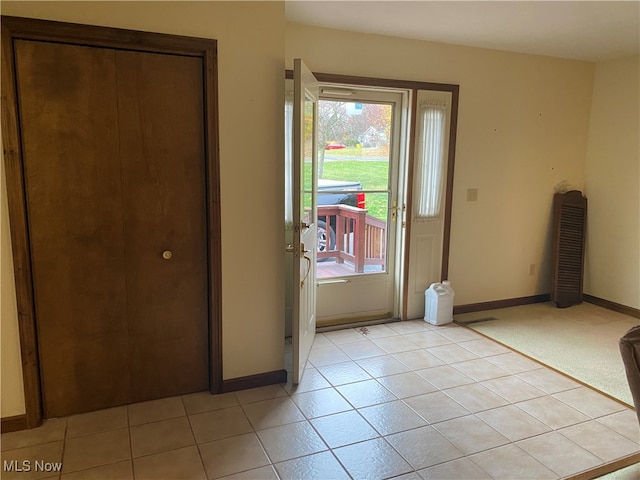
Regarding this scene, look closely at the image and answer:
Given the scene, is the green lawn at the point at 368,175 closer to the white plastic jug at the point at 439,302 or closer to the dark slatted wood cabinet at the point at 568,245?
the white plastic jug at the point at 439,302

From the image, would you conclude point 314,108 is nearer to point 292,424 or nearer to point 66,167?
point 66,167

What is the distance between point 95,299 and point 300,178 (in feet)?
4.28

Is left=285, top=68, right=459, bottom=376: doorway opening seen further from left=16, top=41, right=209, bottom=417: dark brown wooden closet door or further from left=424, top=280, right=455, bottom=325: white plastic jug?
left=16, top=41, right=209, bottom=417: dark brown wooden closet door

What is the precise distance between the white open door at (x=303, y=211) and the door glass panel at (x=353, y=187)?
2.01 feet

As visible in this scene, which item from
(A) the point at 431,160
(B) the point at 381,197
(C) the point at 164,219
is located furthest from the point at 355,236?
(C) the point at 164,219

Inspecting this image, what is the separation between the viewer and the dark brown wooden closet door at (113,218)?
232cm

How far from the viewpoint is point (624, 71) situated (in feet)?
13.9

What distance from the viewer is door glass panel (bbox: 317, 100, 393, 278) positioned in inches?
148

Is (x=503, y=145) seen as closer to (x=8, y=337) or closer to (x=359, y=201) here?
(x=359, y=201)

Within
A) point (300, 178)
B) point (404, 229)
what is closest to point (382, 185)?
point (404, 229)

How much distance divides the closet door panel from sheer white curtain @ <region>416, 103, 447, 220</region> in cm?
200

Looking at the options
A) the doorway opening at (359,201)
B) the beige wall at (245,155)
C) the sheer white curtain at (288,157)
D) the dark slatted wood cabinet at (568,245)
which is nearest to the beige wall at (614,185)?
the dark slatted wood cabinet at (568,245)

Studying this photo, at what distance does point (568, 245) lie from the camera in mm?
4629

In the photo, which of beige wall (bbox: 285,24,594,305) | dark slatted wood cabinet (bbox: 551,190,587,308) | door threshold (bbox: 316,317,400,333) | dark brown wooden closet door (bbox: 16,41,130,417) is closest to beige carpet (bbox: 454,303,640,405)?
dark slatted wood cabinet (bbox: 551,190,587,308)
